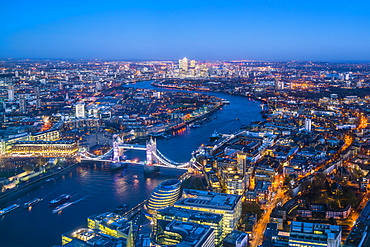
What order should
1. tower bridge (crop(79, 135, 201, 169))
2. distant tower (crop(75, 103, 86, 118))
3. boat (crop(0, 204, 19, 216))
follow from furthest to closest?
distant tower (crop(75, 103, 86, 118)) < tower bridge (crop(79, 135, 201, 169)) < boat (crop(0, 204, 19, 216))

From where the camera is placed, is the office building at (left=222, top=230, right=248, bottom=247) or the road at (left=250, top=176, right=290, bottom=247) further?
the road at (left=250, top=176, right=290, bottom=247)

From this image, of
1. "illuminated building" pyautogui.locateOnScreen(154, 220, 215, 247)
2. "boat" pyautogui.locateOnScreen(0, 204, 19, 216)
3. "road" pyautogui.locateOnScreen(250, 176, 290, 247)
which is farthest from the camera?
"boat" pyautogui.locateOnScreen(0, 204, 19, 216)

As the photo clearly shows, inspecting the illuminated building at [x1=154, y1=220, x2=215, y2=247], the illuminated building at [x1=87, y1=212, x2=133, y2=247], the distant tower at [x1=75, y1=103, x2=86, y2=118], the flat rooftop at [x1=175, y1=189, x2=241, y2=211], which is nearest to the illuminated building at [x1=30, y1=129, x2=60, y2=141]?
the distant tower at [x1=75, y1=103, x2=86, y2=118]

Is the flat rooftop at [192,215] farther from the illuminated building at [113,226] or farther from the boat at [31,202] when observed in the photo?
the boat at [31,202]

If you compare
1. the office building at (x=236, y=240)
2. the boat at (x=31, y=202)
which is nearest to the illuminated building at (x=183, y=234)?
the office building at (x=236, y=240)

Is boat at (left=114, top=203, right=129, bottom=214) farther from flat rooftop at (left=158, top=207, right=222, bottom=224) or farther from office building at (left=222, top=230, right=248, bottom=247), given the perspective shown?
office building at (left=222, top=230, right=248, bottom=247)

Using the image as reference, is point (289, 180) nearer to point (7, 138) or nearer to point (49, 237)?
point (49, 237)
